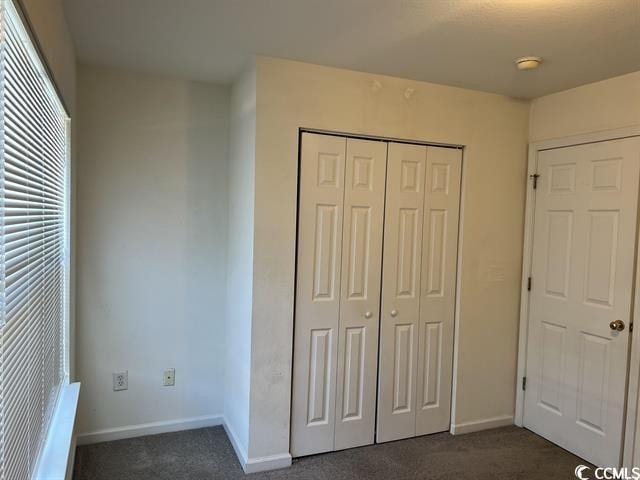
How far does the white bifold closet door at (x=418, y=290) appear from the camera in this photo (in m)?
2.87

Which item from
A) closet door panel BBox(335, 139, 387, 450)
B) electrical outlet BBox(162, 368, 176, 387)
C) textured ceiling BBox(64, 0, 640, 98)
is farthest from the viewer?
electrical outlet BBox(162, 368, 176, 387)

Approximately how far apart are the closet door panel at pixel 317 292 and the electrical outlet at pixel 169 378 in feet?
2.94

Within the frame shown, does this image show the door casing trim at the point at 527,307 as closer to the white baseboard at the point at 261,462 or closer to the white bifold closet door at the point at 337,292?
the white bifold closet door at the point at 337,292

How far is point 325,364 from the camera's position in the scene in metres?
2.75

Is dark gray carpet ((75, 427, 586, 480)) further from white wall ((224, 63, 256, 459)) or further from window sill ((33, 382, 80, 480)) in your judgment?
window sill ((33, 382, 80, 480))

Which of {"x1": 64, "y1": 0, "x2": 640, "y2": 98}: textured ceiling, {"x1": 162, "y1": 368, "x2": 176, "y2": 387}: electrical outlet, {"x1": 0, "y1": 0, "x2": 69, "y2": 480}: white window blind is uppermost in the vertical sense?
{"x1": 64, "y1": 0, "x2": 640, "y2": 98}: textured ceiling

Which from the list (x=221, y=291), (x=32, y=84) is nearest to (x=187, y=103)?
(x=221, y=291)

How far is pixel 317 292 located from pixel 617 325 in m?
1.73

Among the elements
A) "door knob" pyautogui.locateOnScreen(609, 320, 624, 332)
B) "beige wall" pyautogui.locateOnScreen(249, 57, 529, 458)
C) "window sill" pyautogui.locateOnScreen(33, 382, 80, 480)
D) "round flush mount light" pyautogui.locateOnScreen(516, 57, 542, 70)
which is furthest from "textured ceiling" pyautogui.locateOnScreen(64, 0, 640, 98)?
"window sill" pyautogui.locateOnScreen(33, 382, 80, 480)

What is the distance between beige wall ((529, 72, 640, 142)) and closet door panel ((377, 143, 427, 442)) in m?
0.89

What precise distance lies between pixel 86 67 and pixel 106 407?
2.11 meters

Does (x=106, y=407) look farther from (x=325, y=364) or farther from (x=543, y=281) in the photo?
(x=543, y=281)

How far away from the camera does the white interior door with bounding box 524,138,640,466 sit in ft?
8.56

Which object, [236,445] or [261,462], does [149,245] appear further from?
[261,462]
